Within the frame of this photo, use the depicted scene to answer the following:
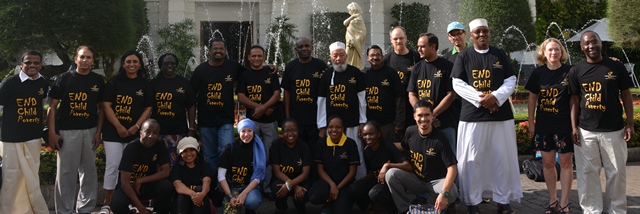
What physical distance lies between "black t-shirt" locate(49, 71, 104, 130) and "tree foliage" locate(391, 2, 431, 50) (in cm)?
1605

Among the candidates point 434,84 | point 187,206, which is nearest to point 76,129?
point 187,206

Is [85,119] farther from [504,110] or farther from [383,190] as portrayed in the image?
[504,110]

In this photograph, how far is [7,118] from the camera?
229 inches

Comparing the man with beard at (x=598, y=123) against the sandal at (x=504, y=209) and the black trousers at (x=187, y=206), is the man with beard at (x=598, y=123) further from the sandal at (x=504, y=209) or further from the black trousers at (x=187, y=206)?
the black trousers at (x=187, y=206)

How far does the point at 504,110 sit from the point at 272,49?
47.1 ft

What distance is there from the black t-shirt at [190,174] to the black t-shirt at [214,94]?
770 millimetres

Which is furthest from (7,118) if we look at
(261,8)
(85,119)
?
(261,8)

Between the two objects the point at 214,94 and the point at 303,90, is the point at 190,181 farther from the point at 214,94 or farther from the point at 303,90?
the point at 303,90

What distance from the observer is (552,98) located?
6.13 metres

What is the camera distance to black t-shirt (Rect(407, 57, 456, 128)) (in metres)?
6.31

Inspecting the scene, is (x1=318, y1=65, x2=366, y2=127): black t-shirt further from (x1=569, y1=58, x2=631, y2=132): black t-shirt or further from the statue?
the statue

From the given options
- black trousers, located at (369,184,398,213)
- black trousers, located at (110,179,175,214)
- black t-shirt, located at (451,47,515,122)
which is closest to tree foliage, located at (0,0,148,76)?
black trousers, located at (110,179,175,214)

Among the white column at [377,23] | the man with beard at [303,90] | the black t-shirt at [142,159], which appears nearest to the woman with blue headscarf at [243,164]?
the black t-shirt at [142,159]

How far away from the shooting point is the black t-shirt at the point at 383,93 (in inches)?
260
